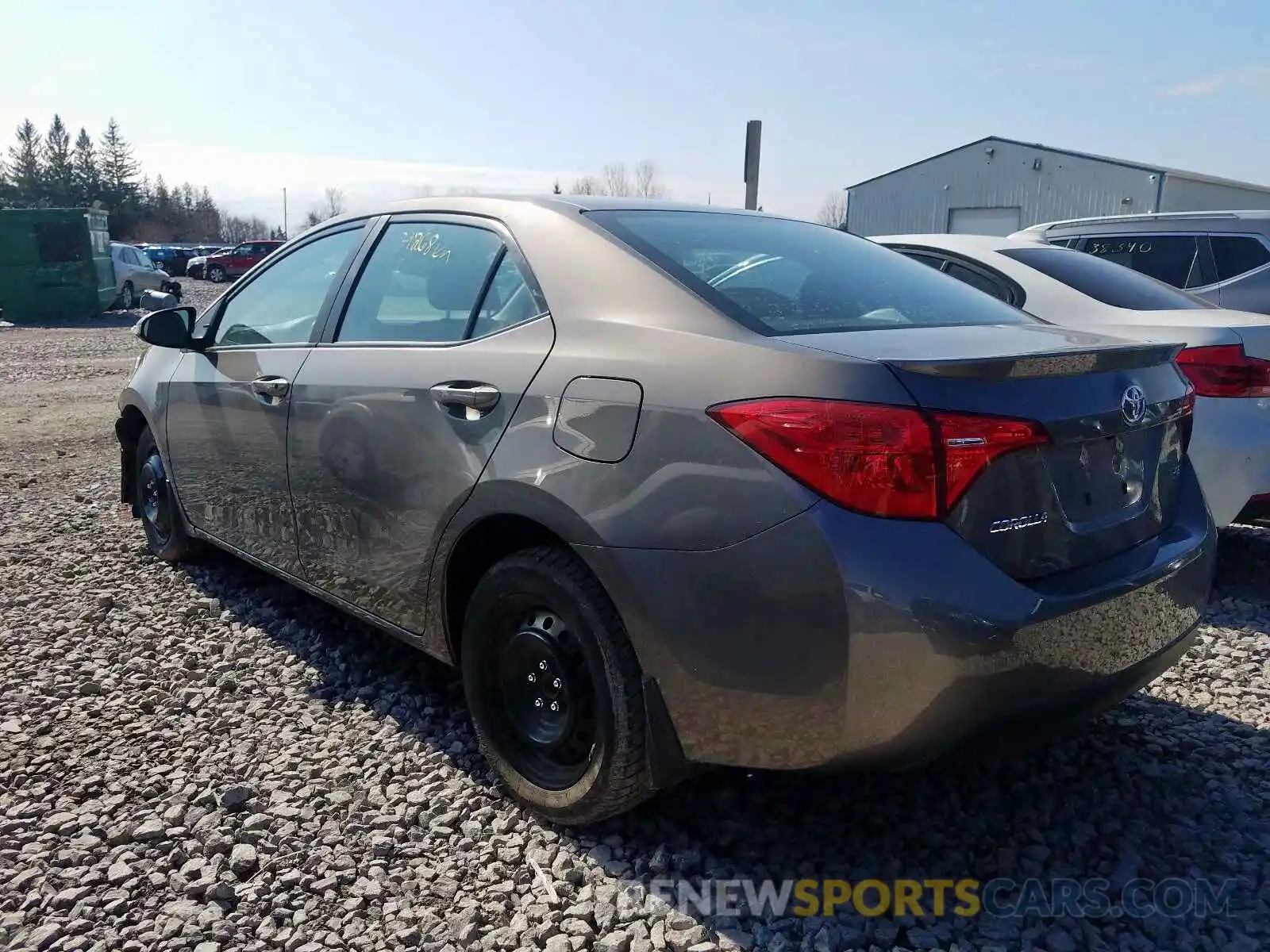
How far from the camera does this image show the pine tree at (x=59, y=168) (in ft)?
242

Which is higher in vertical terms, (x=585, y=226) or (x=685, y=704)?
(x=585, y=226)

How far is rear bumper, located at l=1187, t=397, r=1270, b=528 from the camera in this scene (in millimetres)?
3957

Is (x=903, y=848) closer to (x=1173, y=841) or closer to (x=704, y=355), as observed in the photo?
(x=1173, y=841)

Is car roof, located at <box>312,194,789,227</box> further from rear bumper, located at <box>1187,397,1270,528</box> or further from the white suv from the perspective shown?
the white suv

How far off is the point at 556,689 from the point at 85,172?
9465 cm

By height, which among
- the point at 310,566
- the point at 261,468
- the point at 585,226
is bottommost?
the point at 310,566

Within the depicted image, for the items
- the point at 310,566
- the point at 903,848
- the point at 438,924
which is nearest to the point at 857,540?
the point at 903,848

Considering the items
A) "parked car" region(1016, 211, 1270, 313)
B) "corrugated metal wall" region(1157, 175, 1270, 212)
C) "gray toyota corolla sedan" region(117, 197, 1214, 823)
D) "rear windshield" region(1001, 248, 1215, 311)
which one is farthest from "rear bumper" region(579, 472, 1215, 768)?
"corrugated metal wall" region(1157, 175, 1270, 212)

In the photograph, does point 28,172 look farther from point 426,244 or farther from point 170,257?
point 426,244

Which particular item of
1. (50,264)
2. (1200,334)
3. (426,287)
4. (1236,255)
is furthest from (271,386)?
(50,264)

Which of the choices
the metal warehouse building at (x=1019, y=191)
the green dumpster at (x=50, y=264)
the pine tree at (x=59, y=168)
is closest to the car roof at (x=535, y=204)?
the green dumpster at (x=50, y=264)

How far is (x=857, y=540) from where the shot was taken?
1889mm

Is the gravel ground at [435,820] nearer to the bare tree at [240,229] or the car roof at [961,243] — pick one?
the car roof at [961,243]

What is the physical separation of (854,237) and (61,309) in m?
23.4
